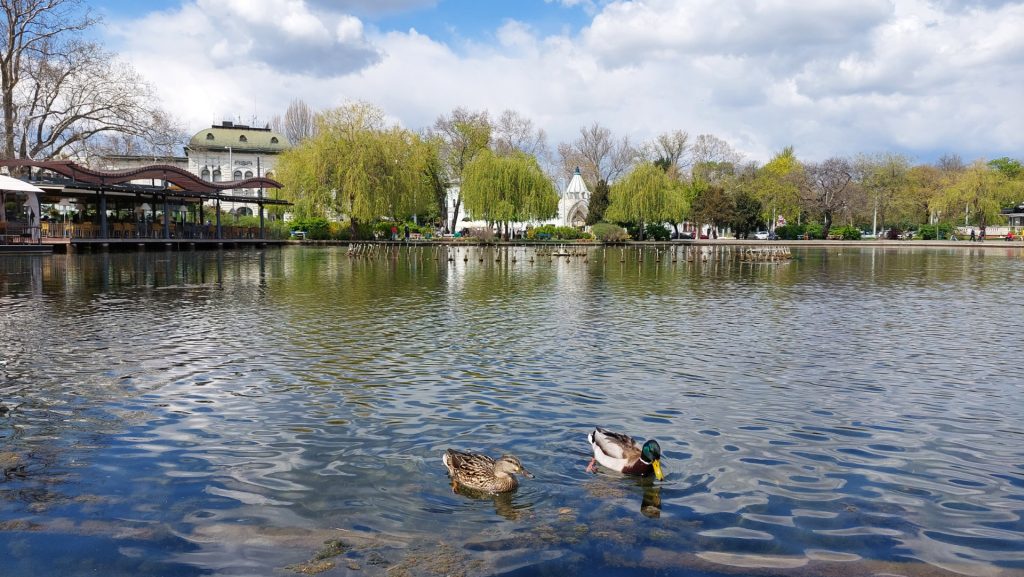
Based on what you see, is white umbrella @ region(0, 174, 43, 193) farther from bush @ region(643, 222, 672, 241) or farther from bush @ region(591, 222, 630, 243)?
bush @ region(643, 222, 672, 241)

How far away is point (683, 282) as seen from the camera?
27.0m

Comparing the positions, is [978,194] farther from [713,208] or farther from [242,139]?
[242,139]

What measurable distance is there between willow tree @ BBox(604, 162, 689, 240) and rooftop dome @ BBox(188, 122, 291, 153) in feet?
194

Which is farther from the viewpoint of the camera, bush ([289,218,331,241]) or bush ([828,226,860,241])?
bush ([828,226,860,241])

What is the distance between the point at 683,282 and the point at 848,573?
22.8 metres

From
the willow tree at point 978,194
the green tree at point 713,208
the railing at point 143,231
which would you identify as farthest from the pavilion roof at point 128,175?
the willow tree at point 978,194

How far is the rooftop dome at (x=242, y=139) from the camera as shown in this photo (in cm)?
10838

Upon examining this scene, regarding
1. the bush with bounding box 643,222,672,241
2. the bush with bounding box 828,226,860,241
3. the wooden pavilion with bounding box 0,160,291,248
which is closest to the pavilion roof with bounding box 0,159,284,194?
the wooden pavilion with bounding box 0,160,291,248

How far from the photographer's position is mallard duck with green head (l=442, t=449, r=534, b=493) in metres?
6.02

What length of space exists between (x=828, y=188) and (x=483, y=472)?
89503mm

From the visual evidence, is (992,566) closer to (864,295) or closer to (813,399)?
(813,399)

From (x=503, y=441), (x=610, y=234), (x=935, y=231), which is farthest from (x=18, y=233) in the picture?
(x=935, y=231)

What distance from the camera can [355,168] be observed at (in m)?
55.8

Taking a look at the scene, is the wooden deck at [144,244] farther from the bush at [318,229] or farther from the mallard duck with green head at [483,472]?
the mallard duck with green head at [483,472]
